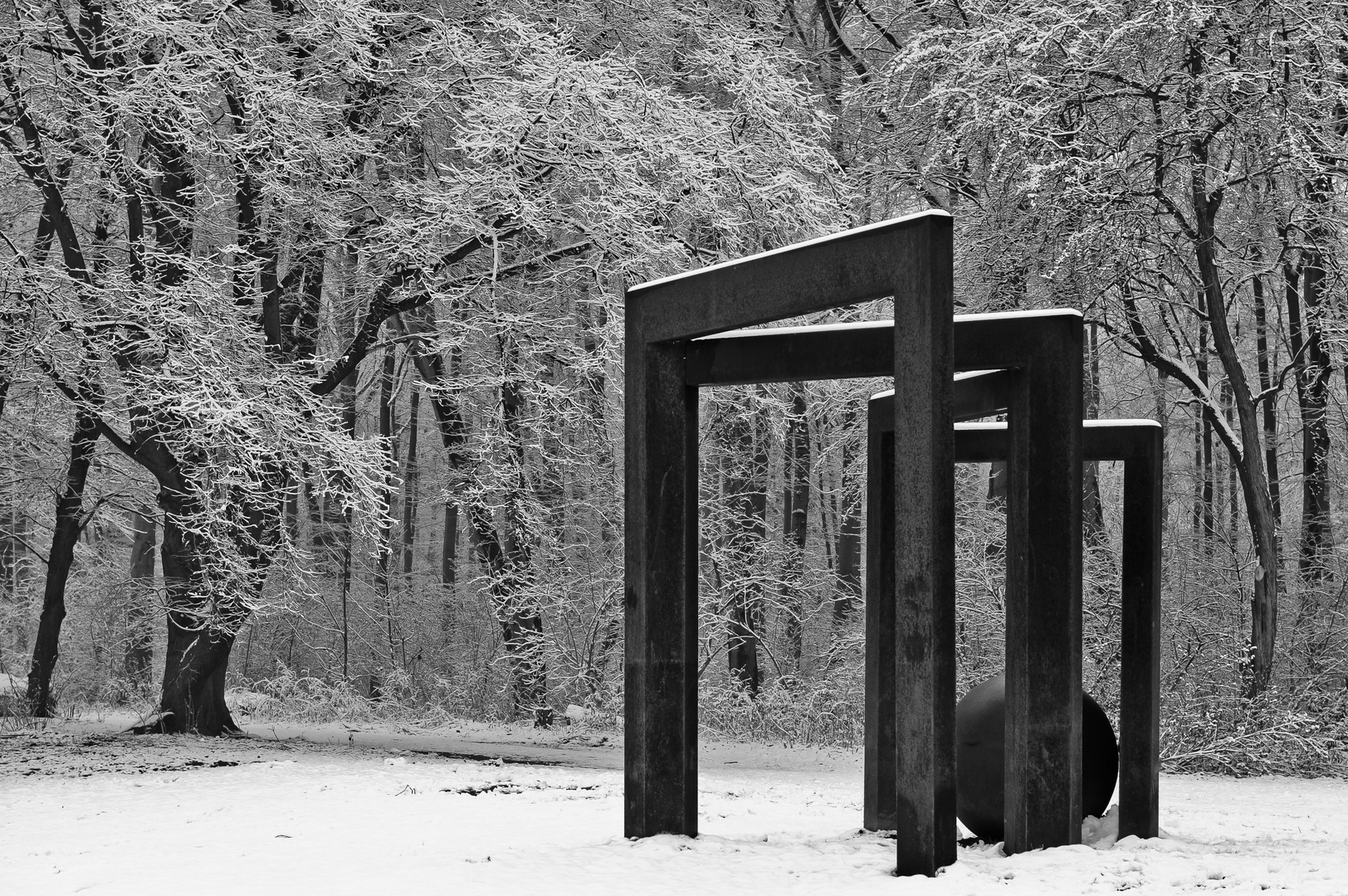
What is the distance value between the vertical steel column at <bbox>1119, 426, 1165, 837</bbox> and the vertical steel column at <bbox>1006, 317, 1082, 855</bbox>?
877 millimetres

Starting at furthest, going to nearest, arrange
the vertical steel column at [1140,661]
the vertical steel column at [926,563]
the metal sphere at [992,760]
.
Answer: the vertical steel column at [1140,661] < the metal sphere at [992,760] < the vertical steel column at [926,563]

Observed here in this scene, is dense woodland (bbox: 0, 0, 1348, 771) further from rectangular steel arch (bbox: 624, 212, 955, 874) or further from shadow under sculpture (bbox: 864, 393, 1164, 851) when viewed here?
shadow under sculpture (bbox: 864, 393, 1164, 851)

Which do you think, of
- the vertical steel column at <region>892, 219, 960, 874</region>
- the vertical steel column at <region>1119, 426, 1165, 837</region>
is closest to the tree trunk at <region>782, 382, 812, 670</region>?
the vertical steel column at <region>1119, 426, 1165, 837</region>

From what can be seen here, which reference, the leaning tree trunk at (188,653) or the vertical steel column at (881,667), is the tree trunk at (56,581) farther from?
the vertical steel column at (881,667)

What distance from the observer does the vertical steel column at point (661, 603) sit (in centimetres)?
711

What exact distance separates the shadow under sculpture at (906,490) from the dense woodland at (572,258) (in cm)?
451

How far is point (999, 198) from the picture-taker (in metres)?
14.0

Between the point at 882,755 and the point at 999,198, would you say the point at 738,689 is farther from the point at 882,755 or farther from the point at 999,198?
the point at 882,755

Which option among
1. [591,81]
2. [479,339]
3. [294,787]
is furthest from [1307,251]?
[294,787]

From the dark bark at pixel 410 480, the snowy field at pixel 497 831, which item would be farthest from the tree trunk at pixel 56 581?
the dark bark at pixel 410 480

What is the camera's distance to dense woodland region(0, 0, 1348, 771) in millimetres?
11289

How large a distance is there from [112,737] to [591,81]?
776 cm

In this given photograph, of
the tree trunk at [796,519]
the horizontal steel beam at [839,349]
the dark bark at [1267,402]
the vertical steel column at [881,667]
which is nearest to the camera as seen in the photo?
the horizontal steel beam at [839,349]

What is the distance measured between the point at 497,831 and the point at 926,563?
364 cm
